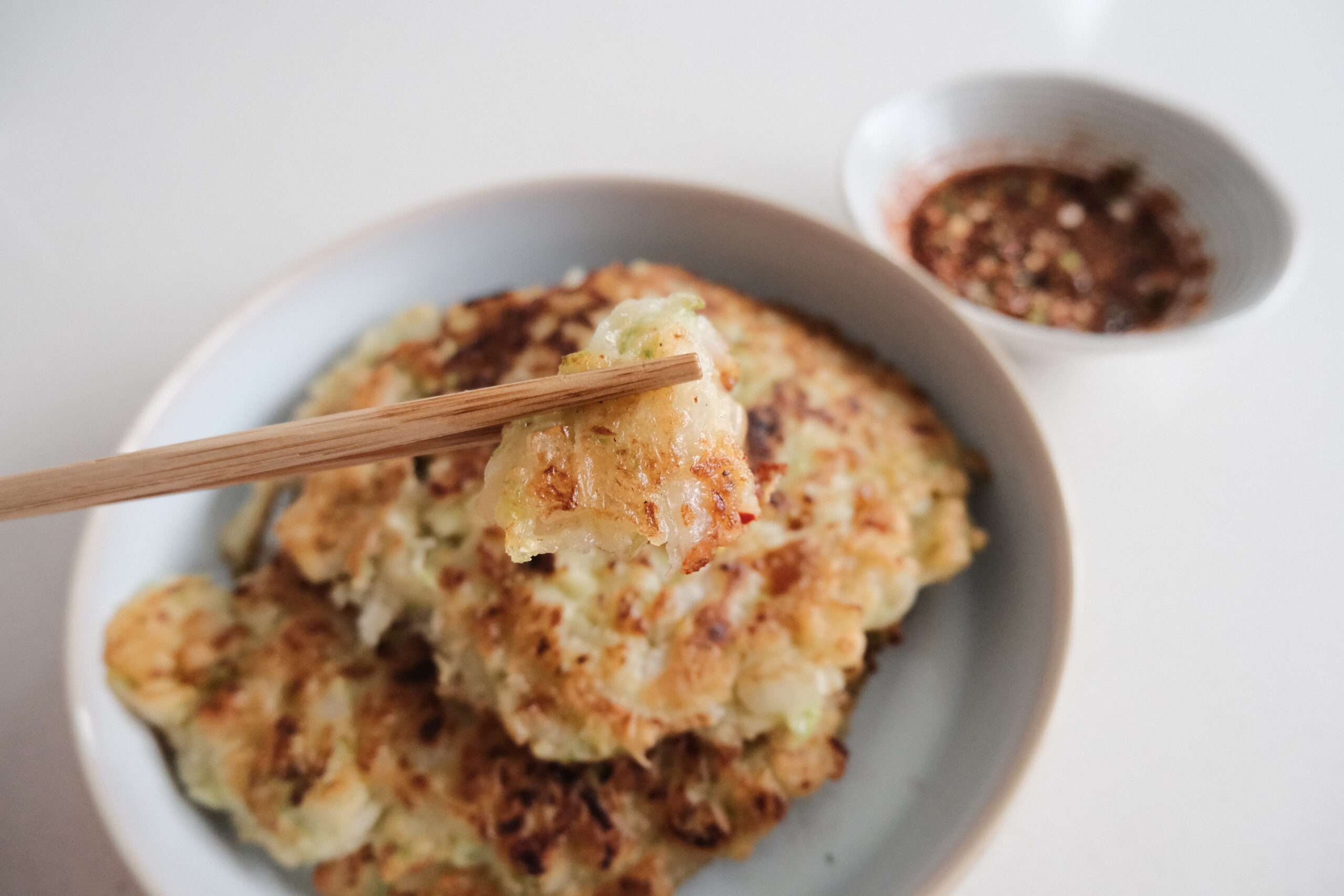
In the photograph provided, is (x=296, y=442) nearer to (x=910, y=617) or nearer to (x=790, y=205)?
(x=910, y=617)

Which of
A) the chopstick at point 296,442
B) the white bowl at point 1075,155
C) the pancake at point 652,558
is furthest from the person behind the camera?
the white bowl at point 1075,155

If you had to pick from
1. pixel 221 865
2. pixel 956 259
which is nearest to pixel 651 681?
pixel 221 865

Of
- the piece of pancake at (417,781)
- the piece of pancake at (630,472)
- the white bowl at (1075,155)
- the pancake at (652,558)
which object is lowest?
the piece of pancake at (417,781)

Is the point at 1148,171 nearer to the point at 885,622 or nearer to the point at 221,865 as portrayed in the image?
the point at 885,622

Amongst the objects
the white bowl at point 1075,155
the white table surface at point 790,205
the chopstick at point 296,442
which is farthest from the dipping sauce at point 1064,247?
the chopstick at point 296,442

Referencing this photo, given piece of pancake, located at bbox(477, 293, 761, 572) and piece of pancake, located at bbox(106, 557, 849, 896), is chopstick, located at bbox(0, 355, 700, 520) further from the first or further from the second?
piece of pancake, located at bbox(106, 557, 849, 896)

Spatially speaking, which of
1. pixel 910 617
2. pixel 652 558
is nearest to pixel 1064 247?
pixel 910 617

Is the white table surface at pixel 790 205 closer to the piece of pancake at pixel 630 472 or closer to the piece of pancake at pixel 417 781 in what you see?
the piece of pancake at pixel 417 781
